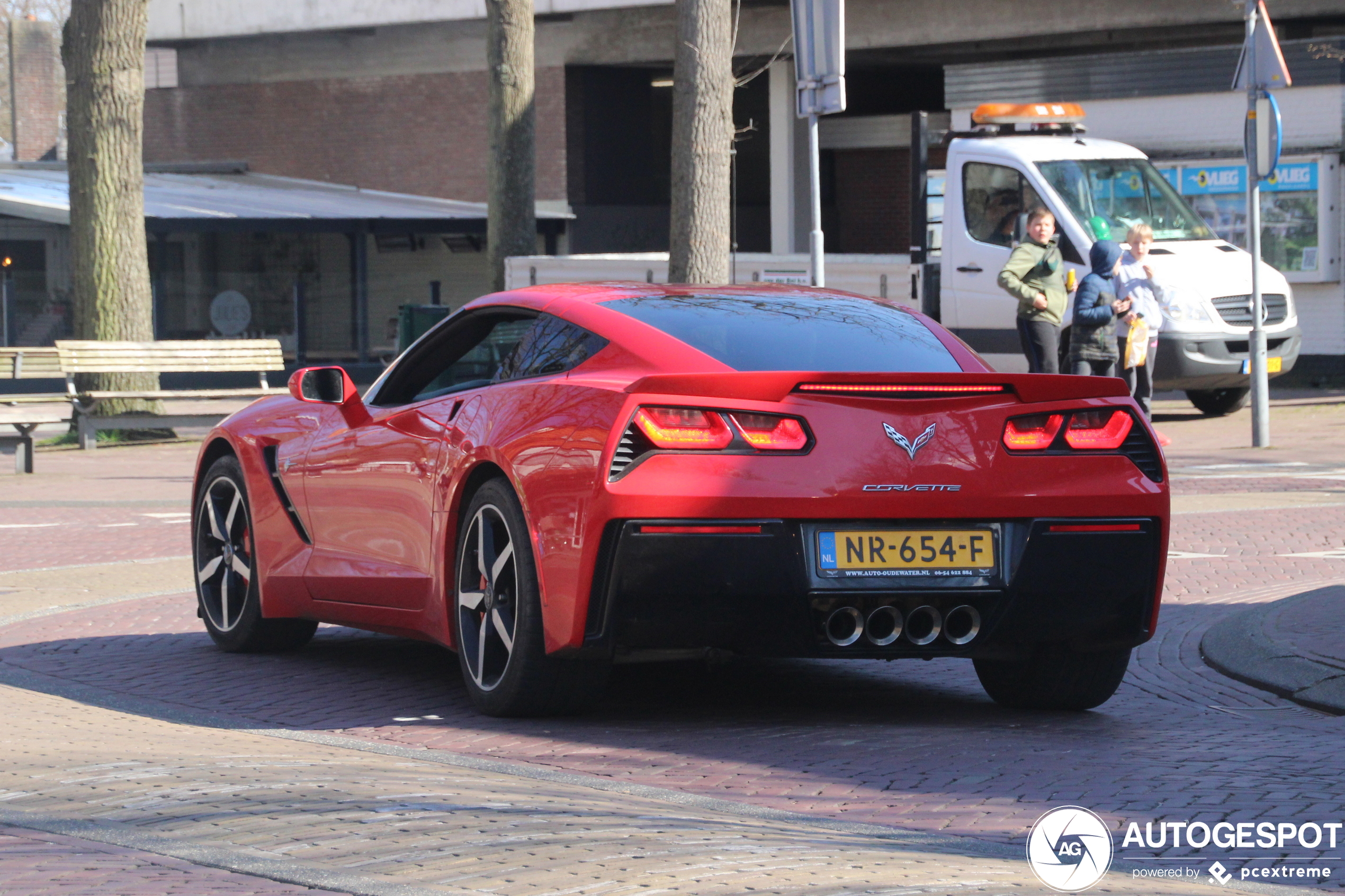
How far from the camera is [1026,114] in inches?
822

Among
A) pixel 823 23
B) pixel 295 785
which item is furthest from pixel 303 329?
pixel 295 785

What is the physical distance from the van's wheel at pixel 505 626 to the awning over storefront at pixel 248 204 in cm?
2151

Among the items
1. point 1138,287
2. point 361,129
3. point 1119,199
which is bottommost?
point 1138,287

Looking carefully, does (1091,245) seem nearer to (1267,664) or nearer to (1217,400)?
(1217,400)

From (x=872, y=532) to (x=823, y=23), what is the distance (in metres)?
8.24

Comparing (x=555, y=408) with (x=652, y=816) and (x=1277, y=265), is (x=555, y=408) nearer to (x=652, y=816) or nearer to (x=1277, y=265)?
(x=652, y=816)

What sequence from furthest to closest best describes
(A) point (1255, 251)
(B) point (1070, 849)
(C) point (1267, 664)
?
(A) point (1255, 251) → (C) point (1267, 664) → (B) point (1070, 849)

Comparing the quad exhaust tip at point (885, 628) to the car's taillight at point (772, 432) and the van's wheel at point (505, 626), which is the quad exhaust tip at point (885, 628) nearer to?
the car's taillight at point (772, 432)

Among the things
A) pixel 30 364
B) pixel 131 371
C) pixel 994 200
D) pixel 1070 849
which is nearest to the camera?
pixel 1070 849

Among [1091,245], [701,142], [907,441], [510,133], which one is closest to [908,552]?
[907,441]

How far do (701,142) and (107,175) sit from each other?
6257 millimetres

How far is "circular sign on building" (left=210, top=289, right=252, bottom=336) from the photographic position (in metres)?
30.5

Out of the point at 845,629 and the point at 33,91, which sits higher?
the point at 33,91

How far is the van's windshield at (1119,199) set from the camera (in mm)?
19750
